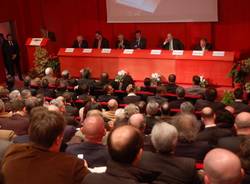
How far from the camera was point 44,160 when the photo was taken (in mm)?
2457

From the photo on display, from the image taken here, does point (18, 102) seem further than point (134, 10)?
No

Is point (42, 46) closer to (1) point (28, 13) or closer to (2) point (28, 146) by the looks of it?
(1) point (28, 13)

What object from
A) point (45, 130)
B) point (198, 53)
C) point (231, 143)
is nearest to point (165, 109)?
point (231, 143)

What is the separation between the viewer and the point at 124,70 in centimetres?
1041

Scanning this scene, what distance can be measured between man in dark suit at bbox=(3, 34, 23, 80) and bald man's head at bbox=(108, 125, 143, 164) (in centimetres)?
1003

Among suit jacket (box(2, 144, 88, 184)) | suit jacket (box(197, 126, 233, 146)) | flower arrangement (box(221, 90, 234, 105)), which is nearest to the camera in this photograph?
suit jacket (box(2, 144, 88, 184))

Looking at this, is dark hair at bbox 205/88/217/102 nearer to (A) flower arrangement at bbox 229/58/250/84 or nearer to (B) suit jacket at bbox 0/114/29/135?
(A) flower arrangement at bbox 229/58/250/84

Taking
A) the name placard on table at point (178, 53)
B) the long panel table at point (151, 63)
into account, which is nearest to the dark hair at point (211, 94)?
the long panel table at point (151, 63)

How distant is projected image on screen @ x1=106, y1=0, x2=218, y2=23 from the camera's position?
1066 centimetres

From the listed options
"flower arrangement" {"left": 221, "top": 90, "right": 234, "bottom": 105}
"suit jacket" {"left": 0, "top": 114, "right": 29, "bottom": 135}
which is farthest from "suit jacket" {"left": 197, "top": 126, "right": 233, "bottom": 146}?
"flower arrangement" {"left": 221, "top": 90, "right": 234, "bottom": 105}

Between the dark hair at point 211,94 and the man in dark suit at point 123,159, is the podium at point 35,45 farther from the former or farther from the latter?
the man in dark suit at point 123,159

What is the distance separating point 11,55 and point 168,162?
31.6ft

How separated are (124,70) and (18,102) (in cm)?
498

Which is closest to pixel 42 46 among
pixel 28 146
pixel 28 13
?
pixel 28 13
